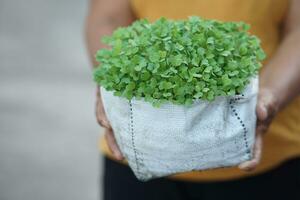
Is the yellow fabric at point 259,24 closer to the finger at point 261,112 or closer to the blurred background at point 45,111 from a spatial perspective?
the finger at point 261,112

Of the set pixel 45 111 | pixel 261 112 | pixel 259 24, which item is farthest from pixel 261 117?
pixel 45 111

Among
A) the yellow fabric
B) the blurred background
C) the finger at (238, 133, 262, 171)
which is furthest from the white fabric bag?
the blurred background

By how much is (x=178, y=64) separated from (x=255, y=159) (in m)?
0.34

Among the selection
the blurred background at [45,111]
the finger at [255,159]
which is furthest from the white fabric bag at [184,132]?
the blurred background at [45,111]

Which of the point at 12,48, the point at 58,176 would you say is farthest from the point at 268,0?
the point at 12,48

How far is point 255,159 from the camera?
151cm

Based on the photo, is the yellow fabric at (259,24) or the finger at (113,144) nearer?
the finger at (113,144)

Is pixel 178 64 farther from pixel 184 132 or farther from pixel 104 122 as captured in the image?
pixel 104 122

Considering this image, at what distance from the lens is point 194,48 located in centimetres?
134

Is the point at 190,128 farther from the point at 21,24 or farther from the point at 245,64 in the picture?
the point at 21,24

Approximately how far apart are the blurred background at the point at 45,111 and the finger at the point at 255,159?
6.97 ft

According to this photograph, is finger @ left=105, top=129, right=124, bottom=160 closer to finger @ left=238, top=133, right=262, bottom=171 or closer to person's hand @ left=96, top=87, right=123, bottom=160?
person's hand @ left=96, top=87, right=123, bottom=160

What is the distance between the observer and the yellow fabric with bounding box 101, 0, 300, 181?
1.71 m

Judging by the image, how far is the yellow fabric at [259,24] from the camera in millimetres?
1709
